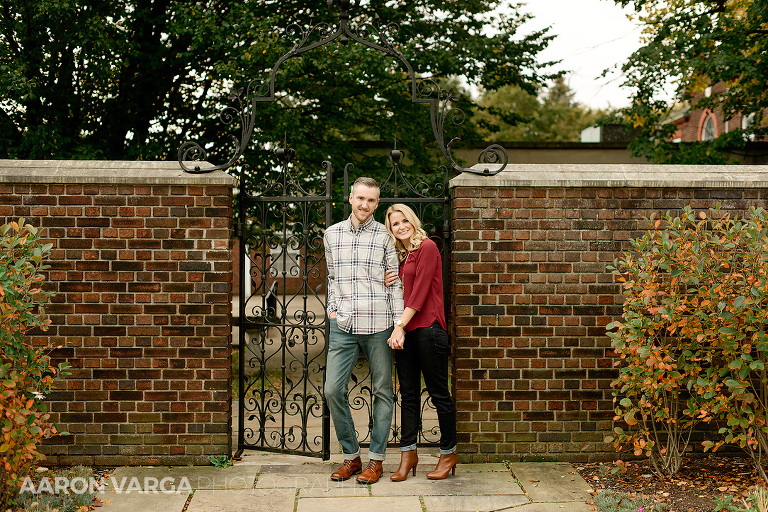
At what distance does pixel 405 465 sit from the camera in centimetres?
449

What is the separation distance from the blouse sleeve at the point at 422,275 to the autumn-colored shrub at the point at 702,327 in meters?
1.25

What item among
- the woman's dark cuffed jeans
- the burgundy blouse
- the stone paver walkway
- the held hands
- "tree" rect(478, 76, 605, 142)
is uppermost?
"tree" rect(478, 76, 605, 142)

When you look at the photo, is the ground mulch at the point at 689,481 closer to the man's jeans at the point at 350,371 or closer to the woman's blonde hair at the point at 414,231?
the man's jeans at the point at 350,371

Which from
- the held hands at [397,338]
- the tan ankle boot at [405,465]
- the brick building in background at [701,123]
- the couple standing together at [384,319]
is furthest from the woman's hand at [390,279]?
the brick building in background at [701,123]

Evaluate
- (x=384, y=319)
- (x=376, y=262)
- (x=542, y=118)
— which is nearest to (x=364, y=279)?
(x=376, y=262)

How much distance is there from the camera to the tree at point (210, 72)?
8211 millimetres

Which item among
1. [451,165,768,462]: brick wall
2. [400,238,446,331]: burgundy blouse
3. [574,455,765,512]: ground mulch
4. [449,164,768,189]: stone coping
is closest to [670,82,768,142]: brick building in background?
[449,164,768,189]: stone coping

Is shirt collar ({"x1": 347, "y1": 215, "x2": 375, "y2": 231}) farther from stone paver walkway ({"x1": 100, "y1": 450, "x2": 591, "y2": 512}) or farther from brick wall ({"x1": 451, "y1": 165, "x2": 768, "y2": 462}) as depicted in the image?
stone paver walkway ({"x1": 100, "y1": 450, "x2": 591, "y2": 512})

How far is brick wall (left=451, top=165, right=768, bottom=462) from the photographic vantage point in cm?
486

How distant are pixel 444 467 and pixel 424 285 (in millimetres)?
1330

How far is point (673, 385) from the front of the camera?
13.9 ft

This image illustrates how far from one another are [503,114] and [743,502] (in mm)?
8502

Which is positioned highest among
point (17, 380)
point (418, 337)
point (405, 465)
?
point (418, 337)

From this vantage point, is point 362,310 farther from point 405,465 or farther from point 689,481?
point 689,481
